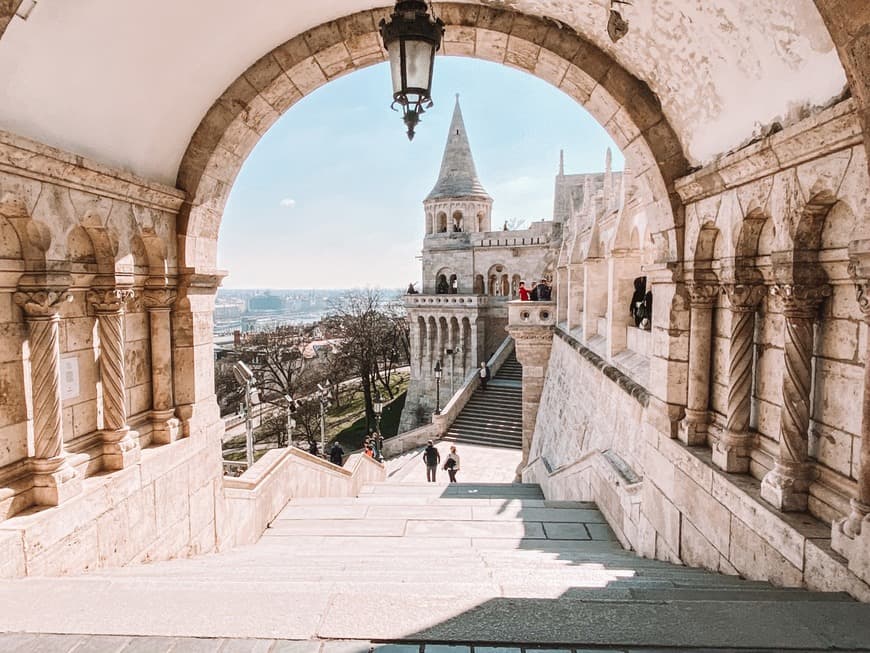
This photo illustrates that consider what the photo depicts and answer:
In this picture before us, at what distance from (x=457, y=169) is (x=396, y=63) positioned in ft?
107

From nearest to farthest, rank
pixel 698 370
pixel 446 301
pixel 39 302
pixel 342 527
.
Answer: pixel 39 302
pixel 698 370
pixel 342 527
pixel 446 301

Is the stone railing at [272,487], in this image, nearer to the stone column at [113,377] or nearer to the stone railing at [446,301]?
the stone column at [113,377]

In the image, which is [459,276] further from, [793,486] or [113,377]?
[793,486]

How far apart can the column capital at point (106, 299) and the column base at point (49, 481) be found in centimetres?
107

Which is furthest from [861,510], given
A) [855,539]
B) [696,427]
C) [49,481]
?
[49,481]

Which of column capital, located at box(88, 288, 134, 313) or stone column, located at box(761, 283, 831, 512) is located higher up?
column capital, located at box(88, 288, 134, 313)

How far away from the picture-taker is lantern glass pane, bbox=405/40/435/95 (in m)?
2.65

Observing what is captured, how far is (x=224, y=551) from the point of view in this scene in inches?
186

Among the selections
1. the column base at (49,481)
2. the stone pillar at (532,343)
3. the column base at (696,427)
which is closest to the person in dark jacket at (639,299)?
the column base at (696,427)

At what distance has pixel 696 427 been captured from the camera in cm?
382

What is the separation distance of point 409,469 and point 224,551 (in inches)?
403

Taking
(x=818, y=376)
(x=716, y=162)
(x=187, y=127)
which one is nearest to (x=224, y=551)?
(x=187, y=127)

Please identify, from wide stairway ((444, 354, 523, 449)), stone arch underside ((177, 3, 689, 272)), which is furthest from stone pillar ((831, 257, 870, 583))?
wide stairway ((444, 354, 523, 449))

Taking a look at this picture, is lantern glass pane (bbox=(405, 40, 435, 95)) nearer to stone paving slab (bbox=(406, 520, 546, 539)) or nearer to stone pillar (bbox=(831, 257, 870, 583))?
stone pillar (bbox=(831, 257, 870, 583))
